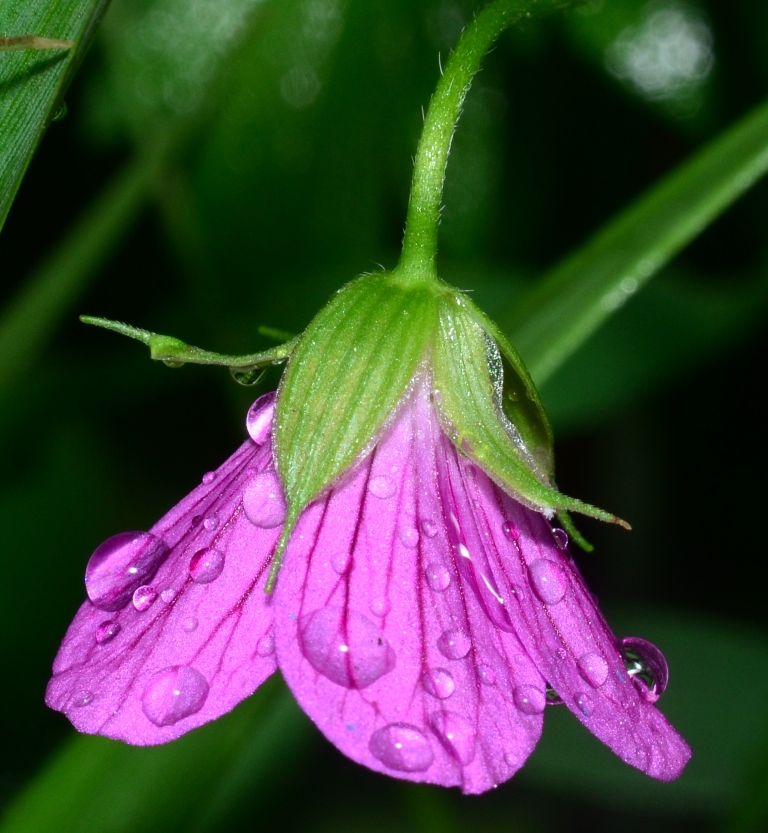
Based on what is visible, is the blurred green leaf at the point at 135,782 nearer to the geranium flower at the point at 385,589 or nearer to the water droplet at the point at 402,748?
the geranium flower at the point at 385,589

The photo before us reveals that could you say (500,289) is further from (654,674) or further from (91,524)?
(654,674)

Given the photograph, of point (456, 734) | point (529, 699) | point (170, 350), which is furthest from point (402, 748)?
point (170, 350)

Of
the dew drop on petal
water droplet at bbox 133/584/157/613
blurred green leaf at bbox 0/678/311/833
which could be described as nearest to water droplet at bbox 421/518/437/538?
the dew drop on petal

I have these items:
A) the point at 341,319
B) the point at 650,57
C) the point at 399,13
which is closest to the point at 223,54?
the point at 399,13

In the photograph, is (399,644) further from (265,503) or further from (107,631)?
(107,631)

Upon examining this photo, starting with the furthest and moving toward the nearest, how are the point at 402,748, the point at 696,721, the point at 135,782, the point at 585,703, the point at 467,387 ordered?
the point at 696,721 → the point at 135,782 → the point at 467,387 → the point at 585,703 → the point at 402,748

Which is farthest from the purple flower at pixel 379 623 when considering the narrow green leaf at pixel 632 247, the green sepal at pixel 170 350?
the narrow green leaf at pixel 632 247

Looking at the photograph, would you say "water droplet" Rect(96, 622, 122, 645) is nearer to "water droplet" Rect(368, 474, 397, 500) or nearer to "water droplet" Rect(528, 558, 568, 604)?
"water droplet" Rect(368, 474, 397, 500)
